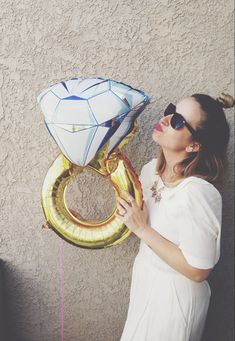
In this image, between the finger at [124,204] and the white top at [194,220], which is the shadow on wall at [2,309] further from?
the white top at [194,220]

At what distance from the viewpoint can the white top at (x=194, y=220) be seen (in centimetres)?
179

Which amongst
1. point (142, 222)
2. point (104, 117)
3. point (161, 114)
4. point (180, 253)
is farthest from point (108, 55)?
point (180, 253)

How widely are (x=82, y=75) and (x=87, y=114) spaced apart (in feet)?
1.83

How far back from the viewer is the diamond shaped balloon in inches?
67.1

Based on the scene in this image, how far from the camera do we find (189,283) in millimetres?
1958

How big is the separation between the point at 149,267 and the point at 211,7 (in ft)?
4.64

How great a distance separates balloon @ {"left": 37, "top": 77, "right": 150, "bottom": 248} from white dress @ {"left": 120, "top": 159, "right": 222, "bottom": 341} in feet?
0.59

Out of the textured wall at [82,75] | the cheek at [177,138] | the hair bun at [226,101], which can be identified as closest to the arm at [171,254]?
Answer: the cheek at [177,138]

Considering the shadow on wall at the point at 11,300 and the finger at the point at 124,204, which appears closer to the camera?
the finger at the point at 124,204

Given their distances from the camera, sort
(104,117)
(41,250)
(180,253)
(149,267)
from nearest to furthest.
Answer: (104,117)
(180,253)
(149,267)
(41,250)

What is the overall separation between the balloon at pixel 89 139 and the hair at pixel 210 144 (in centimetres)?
26

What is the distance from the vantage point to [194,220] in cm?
180

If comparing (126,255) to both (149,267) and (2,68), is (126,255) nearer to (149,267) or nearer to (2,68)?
(149,267)

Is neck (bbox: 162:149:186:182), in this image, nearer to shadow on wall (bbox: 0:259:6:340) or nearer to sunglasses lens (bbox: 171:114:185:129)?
sunglasses lens (bbox: 171:114:185:129)
